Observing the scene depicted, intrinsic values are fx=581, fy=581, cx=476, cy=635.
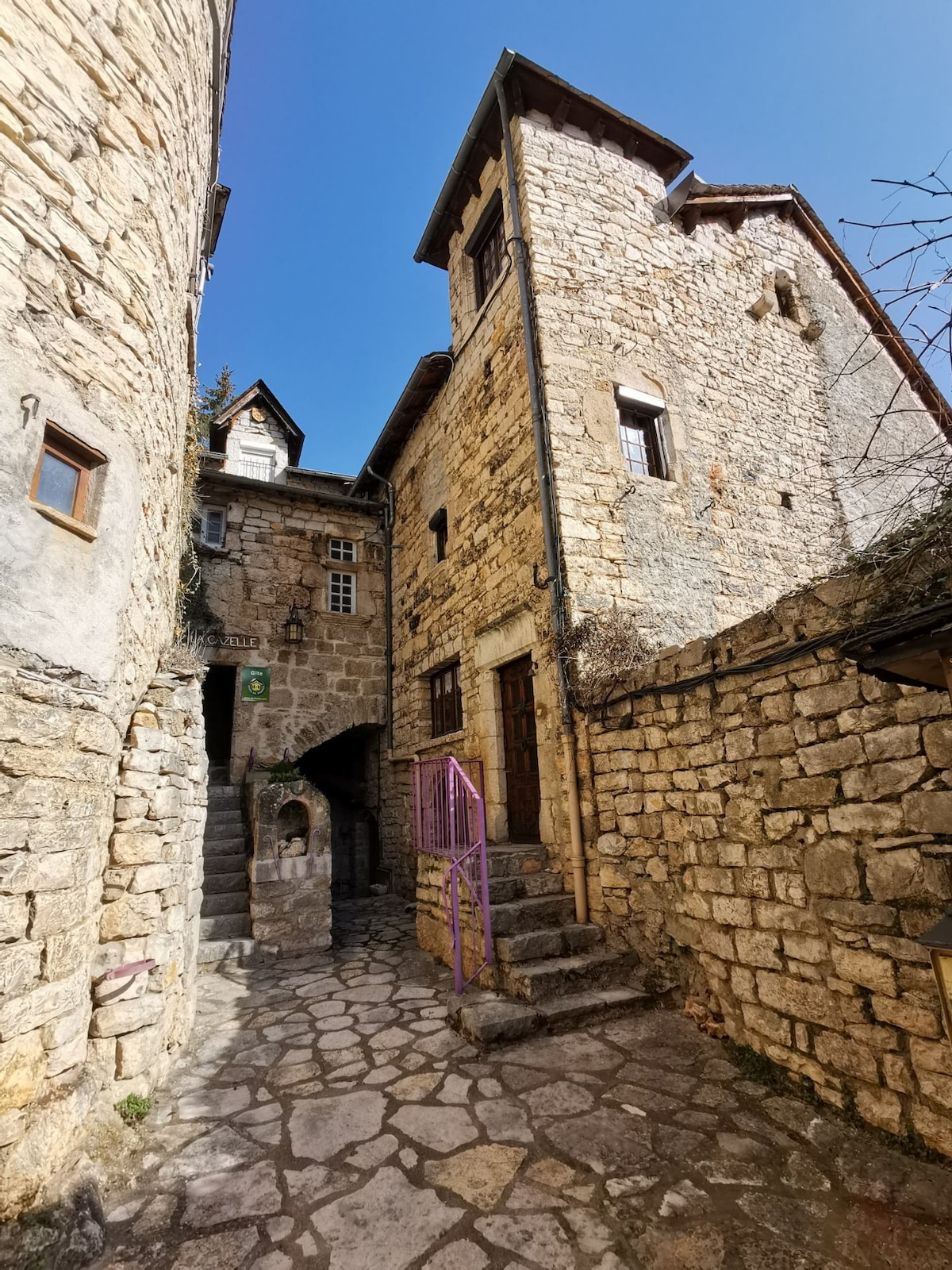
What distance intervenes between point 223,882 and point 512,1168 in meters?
4.84

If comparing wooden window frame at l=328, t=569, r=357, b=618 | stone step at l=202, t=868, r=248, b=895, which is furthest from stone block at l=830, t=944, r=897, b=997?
wooden window frame at l=328, t=569, r=357, b=618

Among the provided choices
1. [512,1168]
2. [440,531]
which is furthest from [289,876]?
[440,531]

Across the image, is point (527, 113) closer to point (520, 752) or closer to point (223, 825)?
point (520, 752)

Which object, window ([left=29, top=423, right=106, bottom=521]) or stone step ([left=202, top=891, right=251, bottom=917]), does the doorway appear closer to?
stone step ([left=202, top=891, right=251, bottom=917])

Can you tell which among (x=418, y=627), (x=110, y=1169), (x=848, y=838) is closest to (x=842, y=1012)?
(x=848, y=838)

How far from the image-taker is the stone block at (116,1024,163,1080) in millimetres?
2910

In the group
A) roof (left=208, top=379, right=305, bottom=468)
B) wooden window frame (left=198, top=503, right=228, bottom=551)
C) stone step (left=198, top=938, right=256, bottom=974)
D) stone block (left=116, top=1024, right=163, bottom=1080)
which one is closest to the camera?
stone block (left=116, top=1024, right=163, bottom=1080)

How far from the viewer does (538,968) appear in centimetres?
410

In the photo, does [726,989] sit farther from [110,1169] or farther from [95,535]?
[95,535]

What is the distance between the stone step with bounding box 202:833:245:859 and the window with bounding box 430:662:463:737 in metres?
2.82

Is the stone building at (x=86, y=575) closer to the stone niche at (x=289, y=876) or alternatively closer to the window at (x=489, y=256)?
the stone niche at (x=289, y=876)

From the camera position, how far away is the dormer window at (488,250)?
735 cm

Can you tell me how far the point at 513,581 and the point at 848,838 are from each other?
4.01m

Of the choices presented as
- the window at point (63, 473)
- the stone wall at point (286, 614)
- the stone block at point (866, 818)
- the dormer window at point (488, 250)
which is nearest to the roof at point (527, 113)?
the dormer window at point (488, 250)
